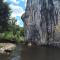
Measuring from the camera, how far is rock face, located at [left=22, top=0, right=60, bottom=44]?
44156mm

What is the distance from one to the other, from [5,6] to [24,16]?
22753mm

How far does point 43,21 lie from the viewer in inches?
1823

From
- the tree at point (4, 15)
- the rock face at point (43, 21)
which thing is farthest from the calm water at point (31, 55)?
the rock face at point (43, 21)

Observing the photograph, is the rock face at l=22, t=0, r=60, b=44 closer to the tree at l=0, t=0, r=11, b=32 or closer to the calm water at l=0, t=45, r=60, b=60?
the tree at l=0, t=0, r=11, b=32

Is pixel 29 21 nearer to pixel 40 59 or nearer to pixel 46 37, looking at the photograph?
pixel 46 37

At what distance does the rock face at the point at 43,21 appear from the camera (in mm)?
44156

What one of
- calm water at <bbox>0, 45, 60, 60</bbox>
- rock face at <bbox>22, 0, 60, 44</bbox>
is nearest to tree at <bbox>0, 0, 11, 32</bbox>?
calm water at <bbox>0, 45, 60, 60</bbox>

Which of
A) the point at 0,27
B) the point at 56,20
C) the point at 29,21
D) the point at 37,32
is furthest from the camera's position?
the point at 29,21

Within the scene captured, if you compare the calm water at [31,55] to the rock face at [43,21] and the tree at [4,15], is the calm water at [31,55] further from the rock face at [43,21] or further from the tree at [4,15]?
the rock face at [43,21]

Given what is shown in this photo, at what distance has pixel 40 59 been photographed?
18.2 meters

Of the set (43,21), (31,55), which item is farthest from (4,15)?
(43,21)

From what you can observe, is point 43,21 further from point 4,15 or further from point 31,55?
point 31,55

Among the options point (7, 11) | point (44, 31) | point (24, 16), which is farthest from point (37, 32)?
point (7, 11)

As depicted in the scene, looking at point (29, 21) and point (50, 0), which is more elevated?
point (50, 0)
